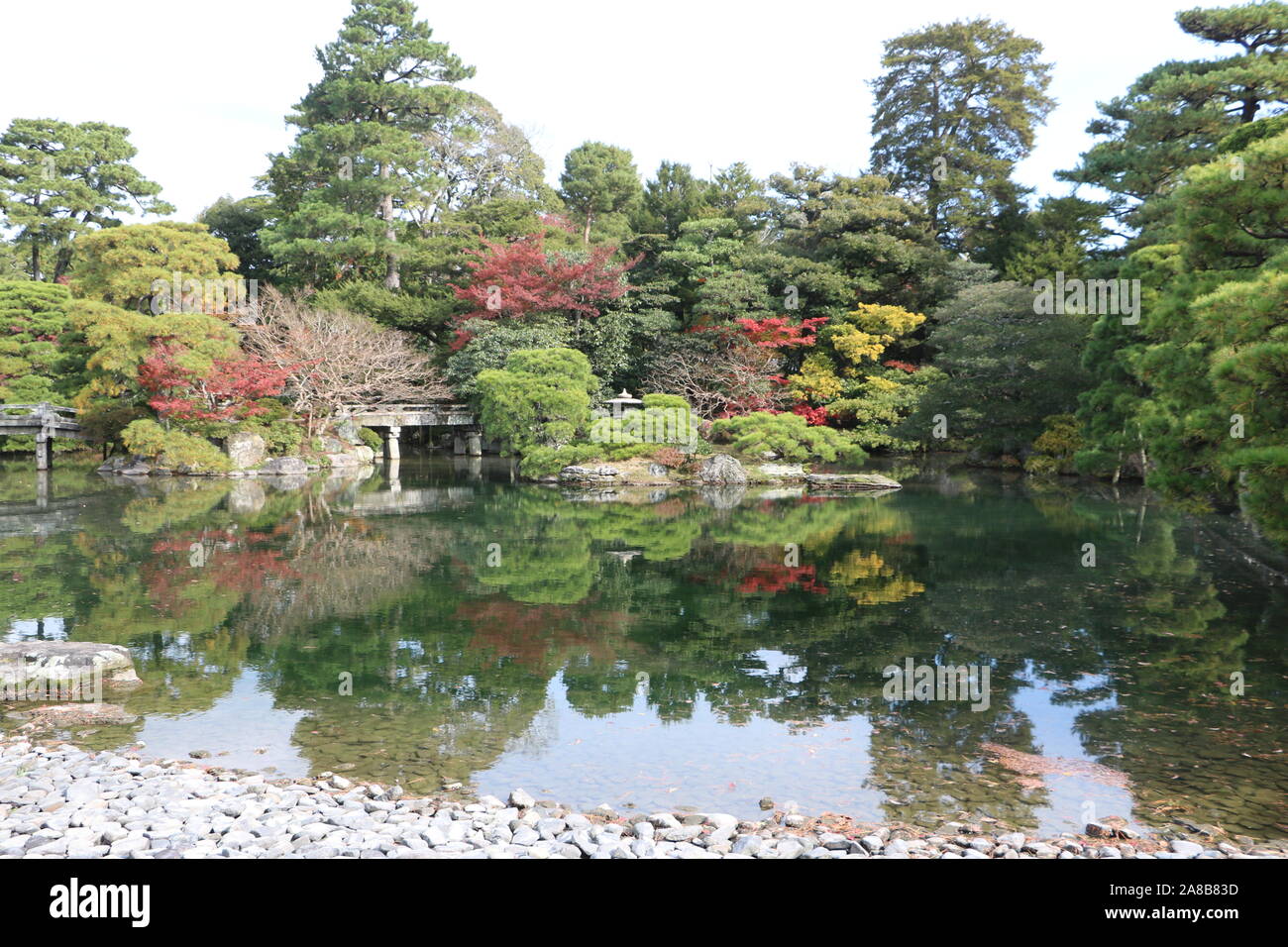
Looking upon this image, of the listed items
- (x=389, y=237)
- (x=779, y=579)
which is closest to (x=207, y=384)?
(x=389, y=237)

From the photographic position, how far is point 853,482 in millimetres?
19109

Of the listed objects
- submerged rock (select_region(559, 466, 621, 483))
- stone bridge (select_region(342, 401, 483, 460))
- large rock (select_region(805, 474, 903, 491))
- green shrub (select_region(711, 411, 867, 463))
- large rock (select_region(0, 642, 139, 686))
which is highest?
stone bridge (select_region(342, 401, 483, 460))

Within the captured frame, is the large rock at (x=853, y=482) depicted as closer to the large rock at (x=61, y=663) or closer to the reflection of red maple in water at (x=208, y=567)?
the reflection of red maple in water at (x=208, y=567)

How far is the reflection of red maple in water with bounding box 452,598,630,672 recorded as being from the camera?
287 inches

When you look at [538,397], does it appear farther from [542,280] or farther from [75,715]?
[75,715]

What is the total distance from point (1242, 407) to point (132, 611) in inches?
381

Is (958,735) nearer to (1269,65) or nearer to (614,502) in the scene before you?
(614,502)

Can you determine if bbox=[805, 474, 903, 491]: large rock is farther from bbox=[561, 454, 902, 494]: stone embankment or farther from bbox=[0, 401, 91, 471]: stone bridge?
bbox=[0, 401, 91, 471]: stone bridge

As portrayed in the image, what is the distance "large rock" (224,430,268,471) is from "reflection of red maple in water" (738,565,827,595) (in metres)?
15.3

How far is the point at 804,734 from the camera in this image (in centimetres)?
546

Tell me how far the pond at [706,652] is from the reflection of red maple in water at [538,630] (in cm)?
4

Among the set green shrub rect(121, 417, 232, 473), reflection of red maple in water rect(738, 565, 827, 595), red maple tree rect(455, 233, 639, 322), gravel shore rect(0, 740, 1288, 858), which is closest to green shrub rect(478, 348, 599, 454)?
red maple tree rect(455, 233, 639, 322)

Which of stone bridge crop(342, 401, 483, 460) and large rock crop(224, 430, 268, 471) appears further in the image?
stone bridge crop(342, 401, 483, 460)
